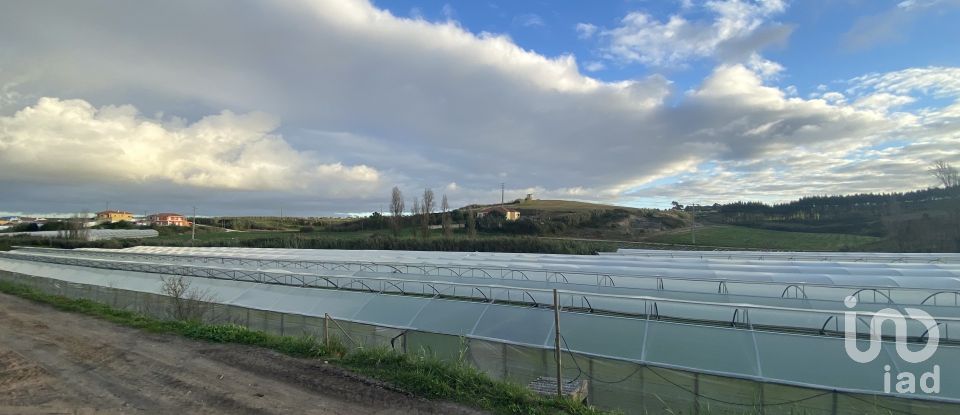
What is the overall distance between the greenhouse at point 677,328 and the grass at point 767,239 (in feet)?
122

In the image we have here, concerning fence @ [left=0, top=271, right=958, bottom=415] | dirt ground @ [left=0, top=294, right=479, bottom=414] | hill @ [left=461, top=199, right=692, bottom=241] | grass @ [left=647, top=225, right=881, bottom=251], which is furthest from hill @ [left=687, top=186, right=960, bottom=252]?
dirt ground @ [left=0, top=294, right=479, bottom=414]

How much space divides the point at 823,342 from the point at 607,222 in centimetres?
6727

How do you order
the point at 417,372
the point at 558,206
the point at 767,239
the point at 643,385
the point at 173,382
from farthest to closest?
the point at 558,206, the point at 767,239, the point at 643,385, the point at 173,382, the point at 417,372

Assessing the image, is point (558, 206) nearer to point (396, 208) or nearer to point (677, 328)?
point (396, 208)

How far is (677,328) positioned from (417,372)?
534cm

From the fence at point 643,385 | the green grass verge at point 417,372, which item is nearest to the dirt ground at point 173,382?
the green grass verge at point 417,372

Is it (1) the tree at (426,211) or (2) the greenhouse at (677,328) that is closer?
(2) the greenhouse at (677,328)

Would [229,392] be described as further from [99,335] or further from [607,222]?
[607,222]

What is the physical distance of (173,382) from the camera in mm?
7062

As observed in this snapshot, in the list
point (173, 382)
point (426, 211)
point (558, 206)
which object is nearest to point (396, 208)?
point (426, 211)

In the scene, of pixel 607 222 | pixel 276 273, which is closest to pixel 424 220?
pixel 607 222

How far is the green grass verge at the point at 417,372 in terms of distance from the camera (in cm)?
598

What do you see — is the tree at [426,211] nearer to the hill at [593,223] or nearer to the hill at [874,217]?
the hill at [593,223]

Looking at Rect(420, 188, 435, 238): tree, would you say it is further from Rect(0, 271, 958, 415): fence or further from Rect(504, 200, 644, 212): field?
Rect(0, 271, 958, 415): fence
